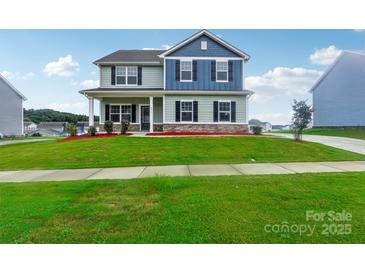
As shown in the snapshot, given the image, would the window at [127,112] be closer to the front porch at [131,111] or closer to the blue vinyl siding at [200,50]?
the front porch at [131,111]

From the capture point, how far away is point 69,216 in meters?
4.16

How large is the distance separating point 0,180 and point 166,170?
4.96 m

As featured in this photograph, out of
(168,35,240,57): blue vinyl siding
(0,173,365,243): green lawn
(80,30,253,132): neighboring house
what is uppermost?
(168,35,240,57): blue vinyl siding

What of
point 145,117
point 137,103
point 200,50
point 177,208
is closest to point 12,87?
point 137,103

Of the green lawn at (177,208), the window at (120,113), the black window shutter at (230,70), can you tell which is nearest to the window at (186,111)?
the black window shutter at (230,70)

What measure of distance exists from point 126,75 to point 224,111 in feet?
28.0

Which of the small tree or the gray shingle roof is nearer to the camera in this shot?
the small tree

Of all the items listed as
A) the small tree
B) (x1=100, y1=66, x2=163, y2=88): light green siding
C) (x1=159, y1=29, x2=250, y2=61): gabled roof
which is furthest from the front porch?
the small tree

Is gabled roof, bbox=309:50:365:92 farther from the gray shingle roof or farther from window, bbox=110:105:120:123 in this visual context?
window, bbox=110:105:120:123

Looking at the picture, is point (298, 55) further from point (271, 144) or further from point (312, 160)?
point (312, 160)

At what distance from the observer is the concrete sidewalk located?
721 centimetres

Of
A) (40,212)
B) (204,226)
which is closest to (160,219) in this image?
(204,226)

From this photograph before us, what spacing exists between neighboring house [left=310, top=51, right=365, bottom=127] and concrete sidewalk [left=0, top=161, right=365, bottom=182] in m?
20.0

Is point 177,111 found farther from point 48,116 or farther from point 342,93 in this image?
point 48,116
